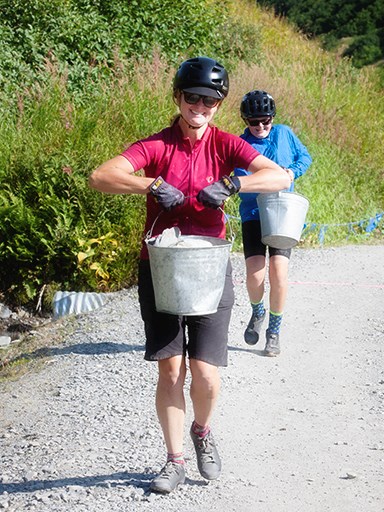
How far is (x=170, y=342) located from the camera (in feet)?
15.6

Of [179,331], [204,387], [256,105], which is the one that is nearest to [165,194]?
[179,331]

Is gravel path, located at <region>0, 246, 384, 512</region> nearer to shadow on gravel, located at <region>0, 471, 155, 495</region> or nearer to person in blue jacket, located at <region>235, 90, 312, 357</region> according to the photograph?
shadow on gravel, located at <region>0, 471, 155, 495</region>

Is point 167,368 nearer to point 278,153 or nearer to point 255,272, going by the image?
point 255,272

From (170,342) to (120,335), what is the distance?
3480 mm

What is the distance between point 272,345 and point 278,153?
4.56 ft

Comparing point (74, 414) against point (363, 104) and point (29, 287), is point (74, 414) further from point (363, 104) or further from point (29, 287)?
point (363, 104)

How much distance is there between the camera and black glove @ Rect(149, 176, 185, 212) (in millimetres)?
4441

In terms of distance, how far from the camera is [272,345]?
7.56m

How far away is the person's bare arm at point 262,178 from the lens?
4.71m

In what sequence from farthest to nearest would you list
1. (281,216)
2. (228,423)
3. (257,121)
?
(257,121)
(281,216)
(228,423)

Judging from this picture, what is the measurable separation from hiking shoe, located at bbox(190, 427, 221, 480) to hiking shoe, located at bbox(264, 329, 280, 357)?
2.56m

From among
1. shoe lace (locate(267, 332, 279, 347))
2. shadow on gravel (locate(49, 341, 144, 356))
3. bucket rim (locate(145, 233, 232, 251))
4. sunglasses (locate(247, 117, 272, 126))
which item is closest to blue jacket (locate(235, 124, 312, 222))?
sunglasses (locate(247, 117, 272, 126))

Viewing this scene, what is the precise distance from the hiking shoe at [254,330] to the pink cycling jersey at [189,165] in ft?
9.51

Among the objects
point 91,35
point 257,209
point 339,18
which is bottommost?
point 257,209
